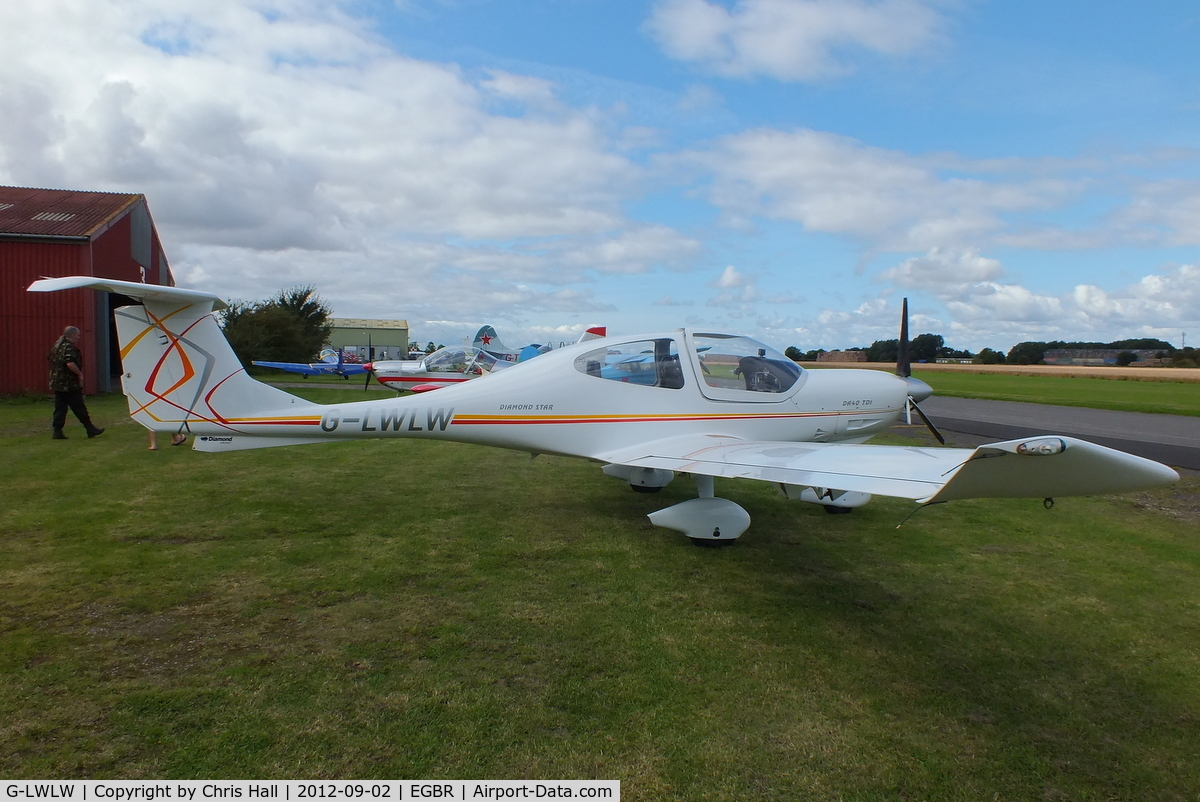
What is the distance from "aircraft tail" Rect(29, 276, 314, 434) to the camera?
5.55 meters

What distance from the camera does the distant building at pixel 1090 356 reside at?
69.9 m

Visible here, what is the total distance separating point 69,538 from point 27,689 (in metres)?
2.70

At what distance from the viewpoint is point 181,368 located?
5.66 metres

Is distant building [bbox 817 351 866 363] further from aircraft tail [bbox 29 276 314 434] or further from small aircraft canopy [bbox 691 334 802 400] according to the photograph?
aircraft tail [bbox 29 276 314 434]

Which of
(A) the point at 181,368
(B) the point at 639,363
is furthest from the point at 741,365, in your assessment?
(A) the point at 181,368

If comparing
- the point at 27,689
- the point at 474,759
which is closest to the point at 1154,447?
the point at 474,759

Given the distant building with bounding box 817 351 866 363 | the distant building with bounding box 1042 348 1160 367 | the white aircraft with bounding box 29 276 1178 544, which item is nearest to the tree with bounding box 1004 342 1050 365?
the distant building with bounding box 1042 348 1160 367

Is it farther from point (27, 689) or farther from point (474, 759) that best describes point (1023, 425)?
point (27, 689)

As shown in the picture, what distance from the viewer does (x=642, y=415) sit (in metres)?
6.10

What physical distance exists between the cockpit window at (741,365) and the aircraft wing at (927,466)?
0.65 metres

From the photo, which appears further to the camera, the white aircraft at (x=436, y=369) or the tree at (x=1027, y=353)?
the tree at (x=1027, y=353)

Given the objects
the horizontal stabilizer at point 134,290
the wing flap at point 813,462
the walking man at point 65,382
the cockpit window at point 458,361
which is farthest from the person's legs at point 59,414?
the cockpit window at point 458,361

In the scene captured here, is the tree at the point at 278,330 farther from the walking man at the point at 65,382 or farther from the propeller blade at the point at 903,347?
the propeller blade at the point at 903,347

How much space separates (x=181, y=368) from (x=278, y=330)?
25776 mm
